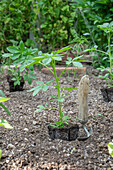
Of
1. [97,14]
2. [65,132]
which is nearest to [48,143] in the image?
[65,132]

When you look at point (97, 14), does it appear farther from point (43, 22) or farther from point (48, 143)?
point (48, 143)

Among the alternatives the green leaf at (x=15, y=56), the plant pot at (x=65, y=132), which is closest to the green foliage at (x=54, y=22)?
the green leaf at (x=15, y=56)

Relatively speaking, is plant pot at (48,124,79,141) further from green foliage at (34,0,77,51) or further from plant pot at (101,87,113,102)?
green foliage at (34,0,77,51)

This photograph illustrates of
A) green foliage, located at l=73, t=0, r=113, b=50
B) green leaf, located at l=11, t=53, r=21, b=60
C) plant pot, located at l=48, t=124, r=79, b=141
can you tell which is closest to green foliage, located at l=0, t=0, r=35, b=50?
green foliage, located at l=73, t=0, r=113, b=50

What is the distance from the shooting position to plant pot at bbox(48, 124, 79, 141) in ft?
4.91

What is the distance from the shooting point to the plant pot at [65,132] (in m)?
1.50

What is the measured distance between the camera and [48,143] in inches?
58.0

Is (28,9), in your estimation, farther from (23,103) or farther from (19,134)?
(19,134)

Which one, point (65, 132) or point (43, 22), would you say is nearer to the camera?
point (65, 132)

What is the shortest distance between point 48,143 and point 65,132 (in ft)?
0.48

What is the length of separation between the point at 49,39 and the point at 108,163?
10.9 feet

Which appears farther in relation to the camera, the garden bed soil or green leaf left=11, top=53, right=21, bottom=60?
green leaf left=11, top=53, right=21, bottom=60

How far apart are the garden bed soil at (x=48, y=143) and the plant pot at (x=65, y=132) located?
1.5 inches

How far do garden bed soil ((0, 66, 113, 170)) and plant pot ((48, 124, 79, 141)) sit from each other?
0.04 metres
